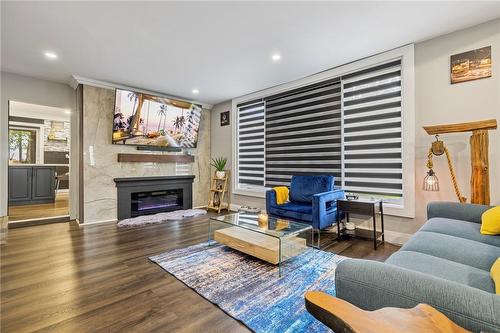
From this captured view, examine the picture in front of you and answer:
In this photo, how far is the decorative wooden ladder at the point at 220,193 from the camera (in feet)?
18.3

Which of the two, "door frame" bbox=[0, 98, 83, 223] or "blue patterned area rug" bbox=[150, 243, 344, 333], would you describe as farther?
"door frame" bbox=[0, 98, 83, 223]

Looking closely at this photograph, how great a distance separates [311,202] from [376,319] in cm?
295

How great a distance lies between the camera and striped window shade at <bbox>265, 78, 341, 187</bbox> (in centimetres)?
392

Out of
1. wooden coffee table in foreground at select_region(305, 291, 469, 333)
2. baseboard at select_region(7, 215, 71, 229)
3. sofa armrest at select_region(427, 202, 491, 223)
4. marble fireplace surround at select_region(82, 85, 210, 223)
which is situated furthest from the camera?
marble fireplace surround at select_region(82, 85, 210, 223)

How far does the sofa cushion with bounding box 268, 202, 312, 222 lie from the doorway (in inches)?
167

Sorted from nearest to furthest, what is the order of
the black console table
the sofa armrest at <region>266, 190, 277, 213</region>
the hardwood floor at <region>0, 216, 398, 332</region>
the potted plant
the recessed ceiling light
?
the hardwood floor at <region>0, 216, 398, 332</region>, the black console table, the recessed ceiling light, the sofa armrest at <region>266, 190, 277, 213</region>, the potted plant

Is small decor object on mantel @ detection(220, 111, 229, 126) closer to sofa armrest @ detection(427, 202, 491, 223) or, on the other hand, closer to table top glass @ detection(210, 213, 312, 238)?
table top glass @ detection(210, 213, 312, 238)

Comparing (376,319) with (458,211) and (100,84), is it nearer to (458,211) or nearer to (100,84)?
(458,211)

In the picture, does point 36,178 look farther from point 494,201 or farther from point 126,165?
point 494,201

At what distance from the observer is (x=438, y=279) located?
2.96ft

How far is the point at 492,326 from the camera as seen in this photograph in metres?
0.73

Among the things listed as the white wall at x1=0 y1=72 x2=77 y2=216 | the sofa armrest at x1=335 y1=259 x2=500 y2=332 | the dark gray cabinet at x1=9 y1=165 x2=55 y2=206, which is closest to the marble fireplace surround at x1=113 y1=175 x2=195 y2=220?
the white wall at x1=0 y1=72 x2=77 y2=216

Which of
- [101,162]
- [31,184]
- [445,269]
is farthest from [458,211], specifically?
[31,184]

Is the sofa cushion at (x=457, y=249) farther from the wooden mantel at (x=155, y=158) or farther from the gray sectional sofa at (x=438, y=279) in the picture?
the wooden mantel at (x=155, y=158)
